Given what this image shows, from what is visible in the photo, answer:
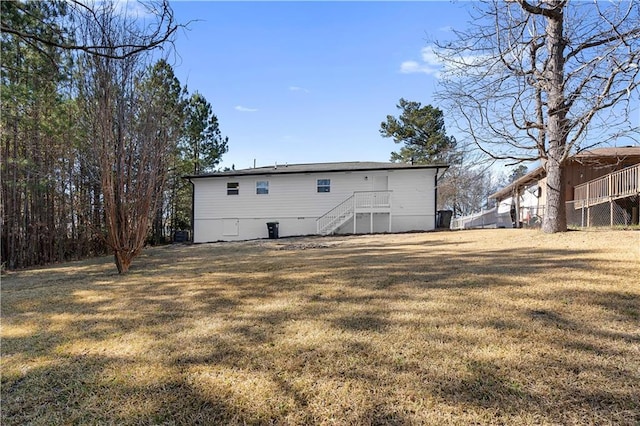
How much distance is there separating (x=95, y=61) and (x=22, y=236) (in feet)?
26.7

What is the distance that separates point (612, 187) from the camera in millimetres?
11977

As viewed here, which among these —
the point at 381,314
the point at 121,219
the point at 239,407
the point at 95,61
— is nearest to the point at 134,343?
the point at 239,407

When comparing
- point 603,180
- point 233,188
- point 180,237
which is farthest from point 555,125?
point 180,237

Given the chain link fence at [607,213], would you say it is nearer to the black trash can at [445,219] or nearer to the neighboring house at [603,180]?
the neighboring house at [603,180]

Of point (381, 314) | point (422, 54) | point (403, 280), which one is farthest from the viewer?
point (422, 54)

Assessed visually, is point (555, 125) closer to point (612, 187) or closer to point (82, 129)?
point (612, 187)

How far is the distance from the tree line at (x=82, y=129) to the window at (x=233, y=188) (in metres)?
6.31

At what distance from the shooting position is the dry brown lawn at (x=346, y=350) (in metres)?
2.03

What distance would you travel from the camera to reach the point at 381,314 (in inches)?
135

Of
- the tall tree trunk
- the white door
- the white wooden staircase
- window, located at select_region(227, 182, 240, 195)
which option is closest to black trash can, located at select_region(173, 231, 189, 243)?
window, located at select_region(227, 182, 240, 195)

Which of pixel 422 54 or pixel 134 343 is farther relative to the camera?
pixel 422 54

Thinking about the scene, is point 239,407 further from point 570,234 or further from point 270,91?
point 270,91

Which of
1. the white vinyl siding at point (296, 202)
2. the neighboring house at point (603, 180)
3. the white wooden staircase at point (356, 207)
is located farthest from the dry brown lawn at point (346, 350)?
the white vinyl siding at point (296, 202)

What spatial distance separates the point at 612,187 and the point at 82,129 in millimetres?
16529
